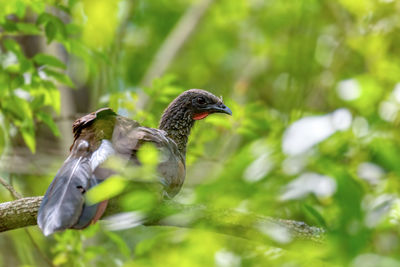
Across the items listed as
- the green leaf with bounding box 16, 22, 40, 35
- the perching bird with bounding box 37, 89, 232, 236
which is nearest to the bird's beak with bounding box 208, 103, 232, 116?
the perching bird with bounding box 37, 89, 232, 236

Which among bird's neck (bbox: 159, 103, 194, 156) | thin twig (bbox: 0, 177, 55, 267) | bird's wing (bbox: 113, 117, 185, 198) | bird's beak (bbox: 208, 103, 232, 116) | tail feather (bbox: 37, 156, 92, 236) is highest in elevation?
bird's beak (bbox: 208, 103, 232, 116)

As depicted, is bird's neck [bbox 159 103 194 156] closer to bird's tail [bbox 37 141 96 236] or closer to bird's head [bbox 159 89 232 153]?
bird's head [bbox 159 89 232 153]

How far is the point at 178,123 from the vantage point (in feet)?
14.8

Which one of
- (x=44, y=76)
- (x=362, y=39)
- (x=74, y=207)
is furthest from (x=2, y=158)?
(x=362, y=39)

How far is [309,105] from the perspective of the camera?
26.3ft

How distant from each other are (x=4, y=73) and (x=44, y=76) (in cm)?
42

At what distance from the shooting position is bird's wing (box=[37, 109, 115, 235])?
2.69m

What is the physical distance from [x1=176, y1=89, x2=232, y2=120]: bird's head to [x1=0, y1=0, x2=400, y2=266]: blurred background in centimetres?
10

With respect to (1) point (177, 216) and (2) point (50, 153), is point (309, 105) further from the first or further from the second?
(1) point (177, 216)

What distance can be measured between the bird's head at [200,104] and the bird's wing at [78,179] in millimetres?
1220

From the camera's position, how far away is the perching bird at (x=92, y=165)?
2.70m

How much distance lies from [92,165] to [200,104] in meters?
1.73

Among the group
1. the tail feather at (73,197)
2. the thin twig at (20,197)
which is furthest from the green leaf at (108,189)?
the thin twig at (20,197)

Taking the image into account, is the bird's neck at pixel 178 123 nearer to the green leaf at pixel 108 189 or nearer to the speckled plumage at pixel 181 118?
the speckled plumage at pixel 181 118
